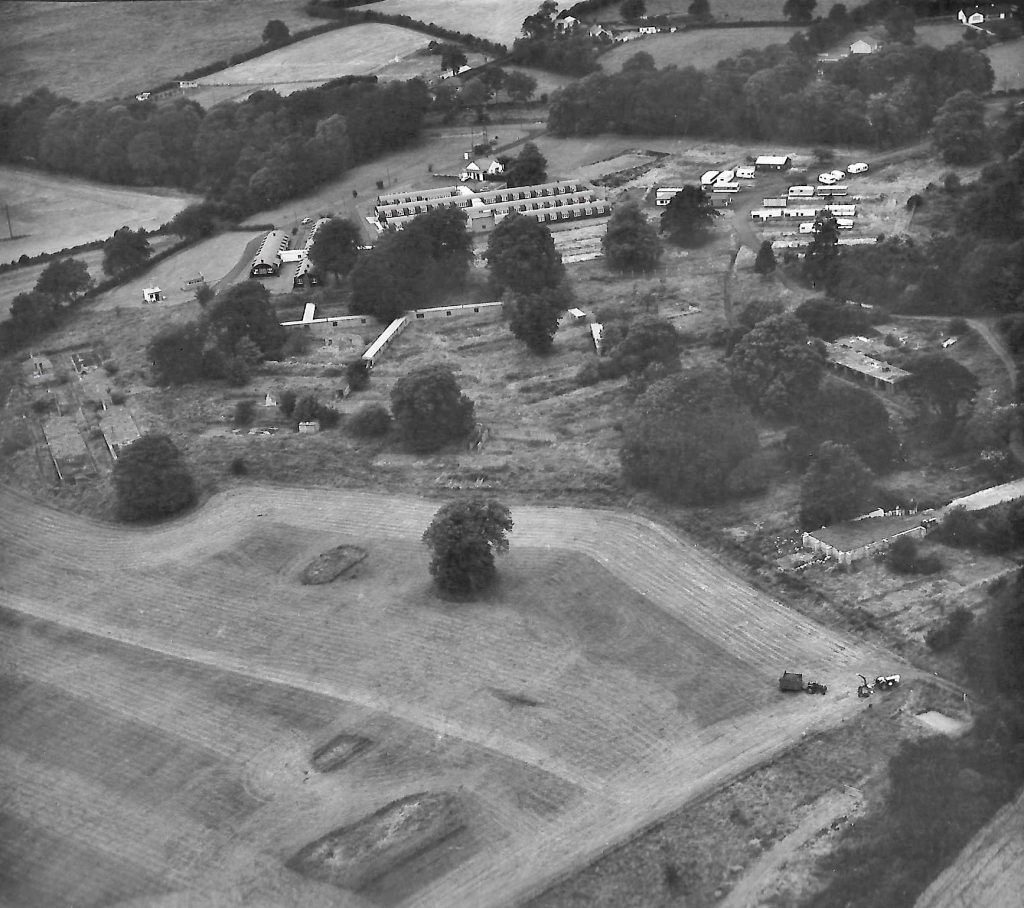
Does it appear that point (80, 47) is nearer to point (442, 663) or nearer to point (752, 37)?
point (752, 37)

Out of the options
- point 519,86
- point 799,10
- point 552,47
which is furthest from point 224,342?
point 799,10

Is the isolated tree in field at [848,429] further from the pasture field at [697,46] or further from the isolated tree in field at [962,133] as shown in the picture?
the pasture field at [697,46]

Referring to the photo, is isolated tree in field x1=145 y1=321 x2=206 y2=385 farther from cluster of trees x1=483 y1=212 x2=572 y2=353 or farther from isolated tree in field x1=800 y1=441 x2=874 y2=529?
isolated tree in field x1=800 y1=441 x2=874 y2=529

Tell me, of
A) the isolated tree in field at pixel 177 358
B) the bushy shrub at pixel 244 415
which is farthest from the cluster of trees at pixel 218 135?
the bushy shrub at pixel 244 415

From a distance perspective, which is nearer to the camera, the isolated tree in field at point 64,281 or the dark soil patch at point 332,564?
the dark soil patch at point 332,564

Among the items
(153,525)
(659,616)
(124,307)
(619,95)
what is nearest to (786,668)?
(659,616)
